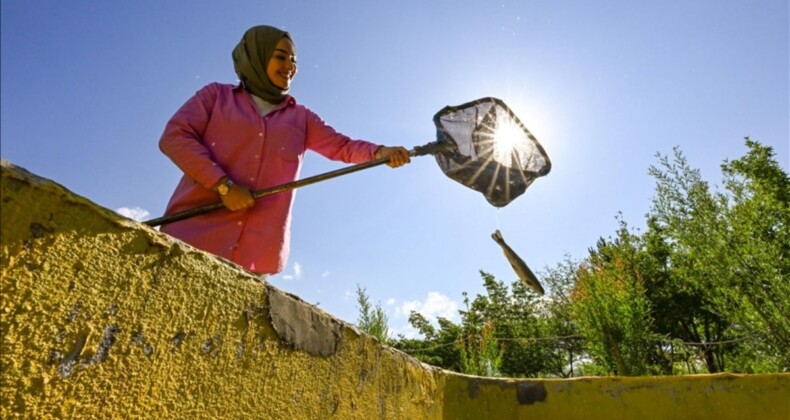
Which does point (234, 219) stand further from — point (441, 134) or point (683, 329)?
point (683, 329)

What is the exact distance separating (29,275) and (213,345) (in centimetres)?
33

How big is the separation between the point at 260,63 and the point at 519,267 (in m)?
1.76

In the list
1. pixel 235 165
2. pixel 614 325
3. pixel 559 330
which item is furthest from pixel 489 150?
pixel 559 330

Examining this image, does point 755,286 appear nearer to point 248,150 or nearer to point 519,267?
point 519,267

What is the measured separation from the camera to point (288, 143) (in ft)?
7.16

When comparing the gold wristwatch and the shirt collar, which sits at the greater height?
the shirt collar

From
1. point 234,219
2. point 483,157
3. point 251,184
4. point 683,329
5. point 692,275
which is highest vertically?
point 683,329

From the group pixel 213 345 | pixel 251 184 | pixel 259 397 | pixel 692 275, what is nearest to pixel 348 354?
pixel 259 397

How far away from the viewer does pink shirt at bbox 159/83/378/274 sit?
1.84 meters

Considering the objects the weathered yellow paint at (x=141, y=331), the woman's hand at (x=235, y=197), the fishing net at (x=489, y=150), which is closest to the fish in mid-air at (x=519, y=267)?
the fishing net at (x=489, y=150)

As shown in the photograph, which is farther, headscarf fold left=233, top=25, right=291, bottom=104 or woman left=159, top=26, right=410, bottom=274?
headscarf fold left=233, top=25, right=291, bottom=104

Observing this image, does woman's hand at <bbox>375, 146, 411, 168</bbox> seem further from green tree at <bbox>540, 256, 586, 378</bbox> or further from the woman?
green tree at <bbox>540, 256, 586, 378</bbox>

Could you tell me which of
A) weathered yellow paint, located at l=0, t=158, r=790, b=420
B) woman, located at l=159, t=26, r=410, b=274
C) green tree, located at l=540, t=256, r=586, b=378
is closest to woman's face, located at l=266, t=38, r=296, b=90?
woman, located at l=159, t=26, r=410, b=274

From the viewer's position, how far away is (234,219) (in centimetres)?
189
